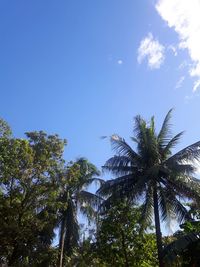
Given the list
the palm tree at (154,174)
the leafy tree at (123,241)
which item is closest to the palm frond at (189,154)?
the palm tree at (154,174)

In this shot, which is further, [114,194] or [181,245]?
[114,194]

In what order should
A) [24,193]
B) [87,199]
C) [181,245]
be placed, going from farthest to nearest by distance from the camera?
[87,199] → [24,193] → [181,245]

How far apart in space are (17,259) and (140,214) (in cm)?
711

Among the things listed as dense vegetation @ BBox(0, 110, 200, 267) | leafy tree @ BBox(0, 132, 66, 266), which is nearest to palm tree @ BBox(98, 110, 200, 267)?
dense vegetation @ BBox(0, 110, 200, 267)

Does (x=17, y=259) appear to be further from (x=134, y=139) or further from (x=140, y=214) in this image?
(x=134, y=139)

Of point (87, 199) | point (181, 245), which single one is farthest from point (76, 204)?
point (181, 245)

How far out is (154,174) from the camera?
72.2ft

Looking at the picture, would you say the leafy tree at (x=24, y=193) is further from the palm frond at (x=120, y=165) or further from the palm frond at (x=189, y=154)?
the palm frond at (x=189, y=154)

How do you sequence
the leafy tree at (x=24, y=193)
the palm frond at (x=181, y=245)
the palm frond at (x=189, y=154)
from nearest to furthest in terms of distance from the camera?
the palm frond at (x=181, y=245)
the leafy tree at (x=24, y=193)
the palm frond at (x=189, y=154)

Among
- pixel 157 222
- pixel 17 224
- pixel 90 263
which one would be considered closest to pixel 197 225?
pixel 157 222

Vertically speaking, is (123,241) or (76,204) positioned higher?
(76,204)

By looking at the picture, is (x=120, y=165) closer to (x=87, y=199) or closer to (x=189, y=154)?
(x=189, y=154)

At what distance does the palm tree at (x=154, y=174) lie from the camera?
22312 mm

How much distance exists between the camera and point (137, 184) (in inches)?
883
